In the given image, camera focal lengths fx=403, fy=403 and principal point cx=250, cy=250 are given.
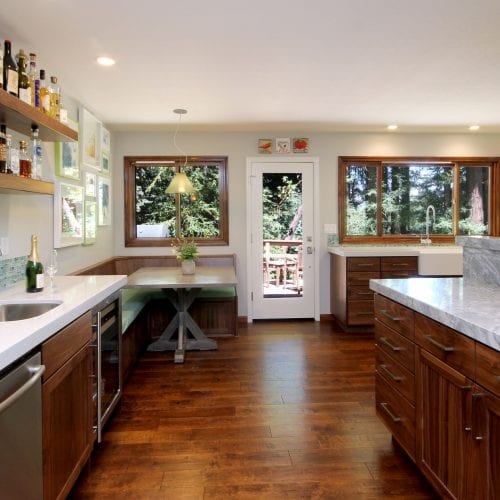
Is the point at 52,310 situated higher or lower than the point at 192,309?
higher

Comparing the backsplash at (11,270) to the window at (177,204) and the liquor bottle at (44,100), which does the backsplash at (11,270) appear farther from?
the window at (177,204)

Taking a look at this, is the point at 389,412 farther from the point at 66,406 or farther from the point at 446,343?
the point at 66,406

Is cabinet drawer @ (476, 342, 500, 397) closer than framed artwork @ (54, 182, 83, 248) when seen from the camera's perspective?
Yes

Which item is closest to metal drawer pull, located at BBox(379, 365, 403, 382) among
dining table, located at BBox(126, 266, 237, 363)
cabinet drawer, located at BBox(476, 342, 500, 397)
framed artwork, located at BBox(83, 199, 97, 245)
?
cabinet drawer, located at BBox(476, 342, 500, 397)

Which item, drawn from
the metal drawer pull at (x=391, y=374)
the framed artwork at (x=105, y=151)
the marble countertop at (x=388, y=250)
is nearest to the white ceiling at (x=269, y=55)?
the framed artwork at (x=105, y=151)

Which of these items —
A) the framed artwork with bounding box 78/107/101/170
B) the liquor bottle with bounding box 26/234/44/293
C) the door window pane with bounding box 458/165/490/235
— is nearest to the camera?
the liquor bottle with bounding box 26/234/44/293

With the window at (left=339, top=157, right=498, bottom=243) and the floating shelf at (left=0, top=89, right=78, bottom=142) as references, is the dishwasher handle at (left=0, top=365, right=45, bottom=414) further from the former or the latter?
the window at (left=339, top=157, right=498, bottom=243)

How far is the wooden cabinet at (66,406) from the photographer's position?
148cm

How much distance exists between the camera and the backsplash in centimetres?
233

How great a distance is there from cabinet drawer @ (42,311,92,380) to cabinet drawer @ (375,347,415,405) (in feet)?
4.91

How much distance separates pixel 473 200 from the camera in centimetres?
525

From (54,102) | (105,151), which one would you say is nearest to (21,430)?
(54,102)

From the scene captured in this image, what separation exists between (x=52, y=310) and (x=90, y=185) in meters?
2.52

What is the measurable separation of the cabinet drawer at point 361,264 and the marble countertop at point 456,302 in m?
2.11
